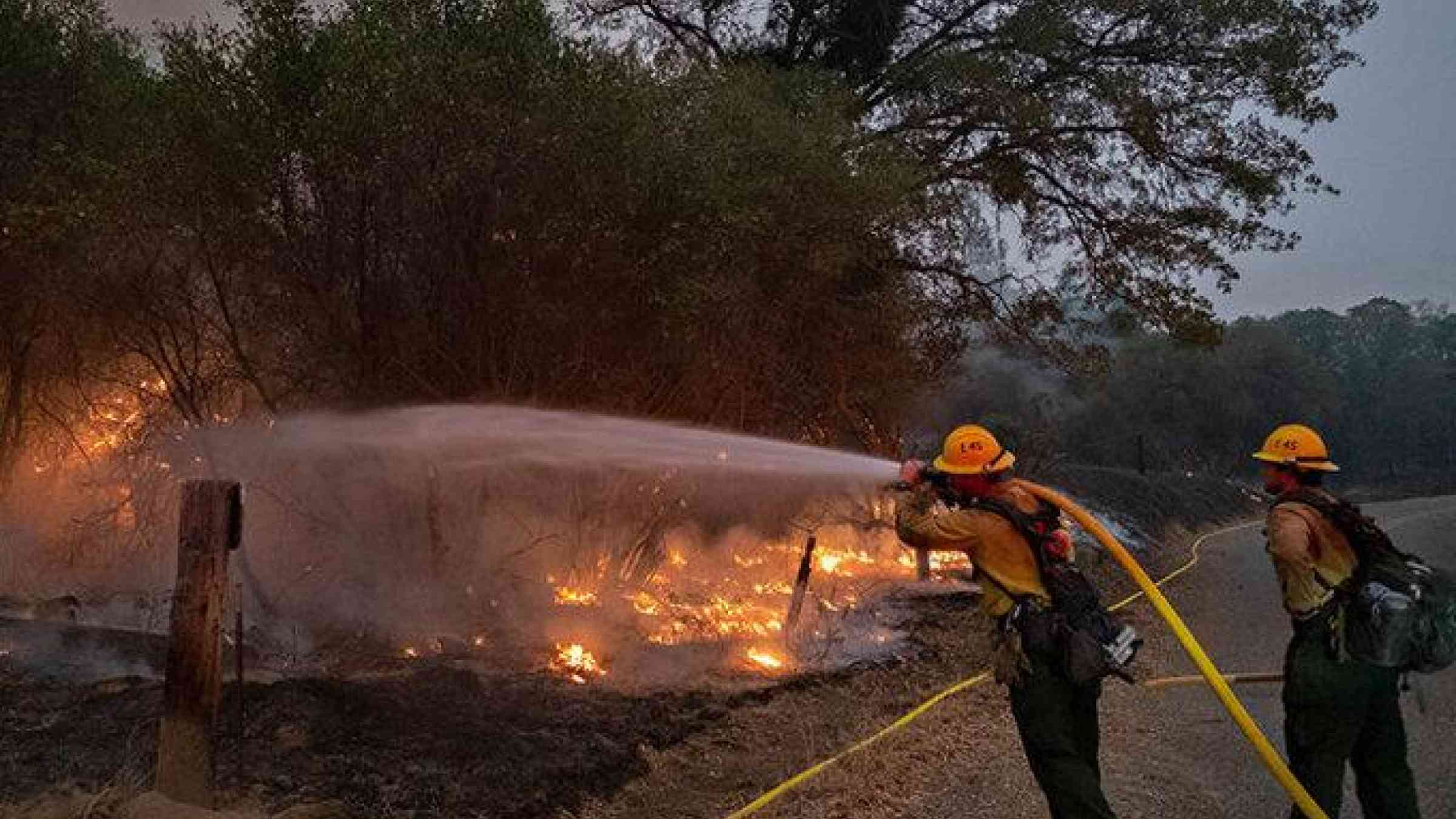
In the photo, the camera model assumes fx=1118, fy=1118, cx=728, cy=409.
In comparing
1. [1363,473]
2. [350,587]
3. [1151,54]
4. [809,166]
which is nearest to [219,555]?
[350,587]

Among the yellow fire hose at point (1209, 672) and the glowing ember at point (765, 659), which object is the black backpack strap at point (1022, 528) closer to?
the yellow fire hose at point (1209, 672)

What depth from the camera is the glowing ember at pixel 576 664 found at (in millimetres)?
8414

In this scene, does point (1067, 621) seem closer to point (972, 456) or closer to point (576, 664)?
point (972, 456)

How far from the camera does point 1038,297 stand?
16922 mm

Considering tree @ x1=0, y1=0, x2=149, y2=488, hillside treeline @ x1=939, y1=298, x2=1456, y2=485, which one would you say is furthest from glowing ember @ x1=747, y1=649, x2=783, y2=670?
hillside treeline @ x1=939, y1=298, x2=1456, y2=485

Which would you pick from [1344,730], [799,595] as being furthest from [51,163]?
[1344,730]

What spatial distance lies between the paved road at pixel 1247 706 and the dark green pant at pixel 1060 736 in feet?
5.87

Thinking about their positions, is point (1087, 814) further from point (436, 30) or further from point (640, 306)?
point (436, 30)

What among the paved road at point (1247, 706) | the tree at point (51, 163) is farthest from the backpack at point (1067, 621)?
the tree at point (51, 163)

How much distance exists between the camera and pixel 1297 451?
5699mm

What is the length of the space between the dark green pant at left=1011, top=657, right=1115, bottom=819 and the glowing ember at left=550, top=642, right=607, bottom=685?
3.95 meters

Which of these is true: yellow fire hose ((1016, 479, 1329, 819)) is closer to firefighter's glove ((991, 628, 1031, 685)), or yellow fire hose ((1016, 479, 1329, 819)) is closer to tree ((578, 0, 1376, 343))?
firefighter's glove ((991, 628, 1031, 685))

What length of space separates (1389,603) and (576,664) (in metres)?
5.66

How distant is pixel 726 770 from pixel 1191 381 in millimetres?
52450
